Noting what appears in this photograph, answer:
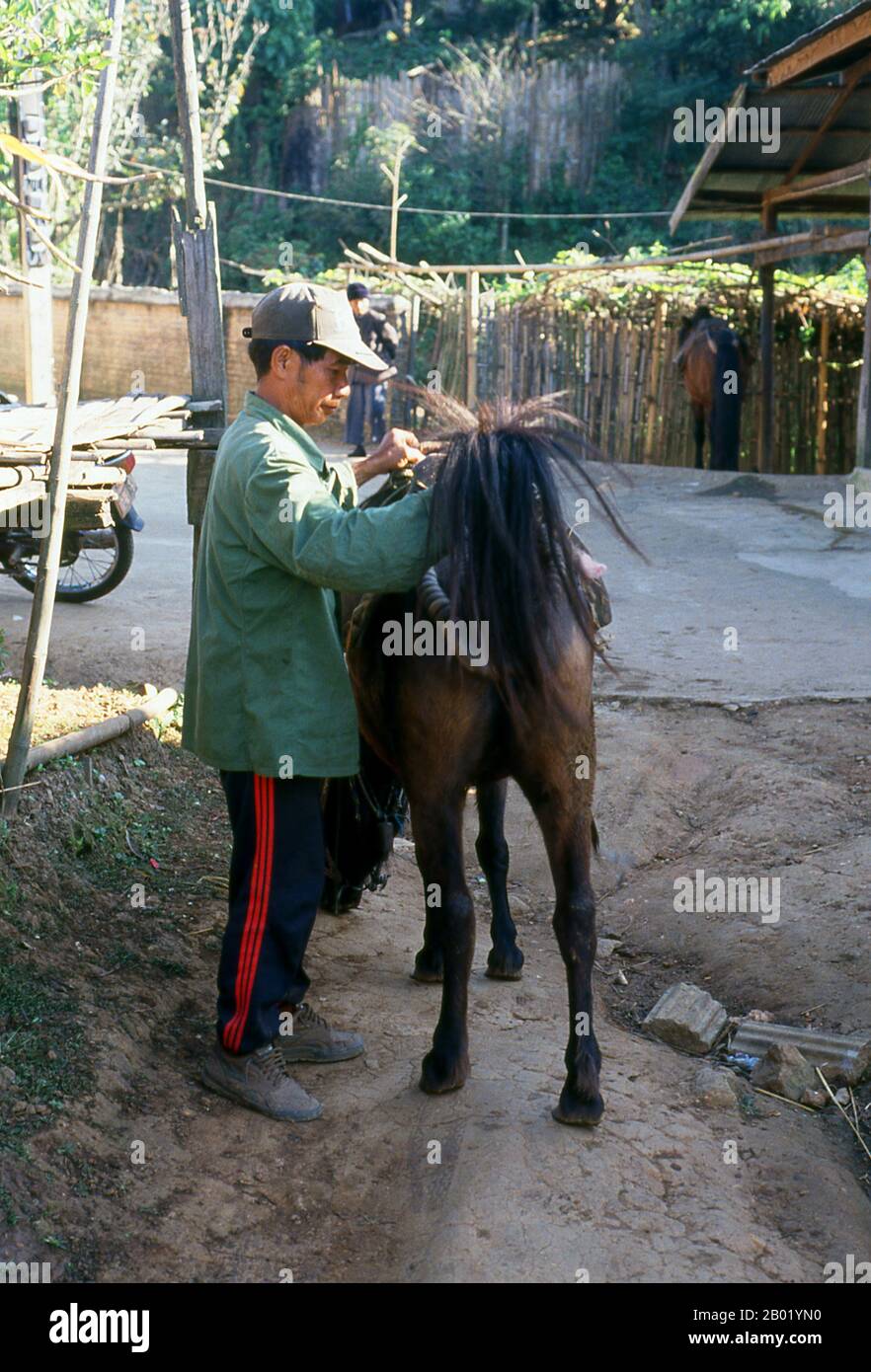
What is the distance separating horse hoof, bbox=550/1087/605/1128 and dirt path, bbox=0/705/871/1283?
0.12 ft

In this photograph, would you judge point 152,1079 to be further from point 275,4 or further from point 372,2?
A: point 372,2

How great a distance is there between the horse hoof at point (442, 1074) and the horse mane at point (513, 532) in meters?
0.93

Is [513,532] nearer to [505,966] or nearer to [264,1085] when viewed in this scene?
[264,1085]

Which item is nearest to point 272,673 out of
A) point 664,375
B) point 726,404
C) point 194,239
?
point 194,239

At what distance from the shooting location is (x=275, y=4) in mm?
23812

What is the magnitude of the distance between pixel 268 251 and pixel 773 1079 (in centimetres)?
2141

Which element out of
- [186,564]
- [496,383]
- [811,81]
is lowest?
[186,564]

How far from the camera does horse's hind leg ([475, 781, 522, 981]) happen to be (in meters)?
4.14

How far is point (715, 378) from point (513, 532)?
Answer: 1015 cm

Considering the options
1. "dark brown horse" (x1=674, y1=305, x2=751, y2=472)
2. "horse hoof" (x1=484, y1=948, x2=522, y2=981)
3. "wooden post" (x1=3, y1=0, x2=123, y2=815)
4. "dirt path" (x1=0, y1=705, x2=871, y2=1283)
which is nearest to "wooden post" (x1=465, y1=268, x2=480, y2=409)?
"dark brown horse" (x1=674, y1=305, x2=751, y2=472)

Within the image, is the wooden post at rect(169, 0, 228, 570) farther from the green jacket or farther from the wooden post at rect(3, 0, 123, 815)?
the green jacket

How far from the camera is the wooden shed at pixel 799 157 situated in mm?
Answer: 10484

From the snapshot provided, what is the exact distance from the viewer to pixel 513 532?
10.0ft

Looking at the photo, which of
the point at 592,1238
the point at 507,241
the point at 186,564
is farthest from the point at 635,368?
the point at 592,1238
